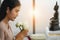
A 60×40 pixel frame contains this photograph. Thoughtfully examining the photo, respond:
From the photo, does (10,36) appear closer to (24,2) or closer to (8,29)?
(8,29)

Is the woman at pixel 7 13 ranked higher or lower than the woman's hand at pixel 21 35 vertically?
higher

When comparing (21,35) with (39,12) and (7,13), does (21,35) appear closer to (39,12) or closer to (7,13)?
(7,13)

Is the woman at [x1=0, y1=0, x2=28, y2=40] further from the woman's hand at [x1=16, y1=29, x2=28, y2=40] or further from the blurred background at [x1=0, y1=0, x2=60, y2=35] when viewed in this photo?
the blurred background at [x1=0, y1=0, x2=60, y2=35]

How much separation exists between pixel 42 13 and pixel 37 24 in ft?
0.43

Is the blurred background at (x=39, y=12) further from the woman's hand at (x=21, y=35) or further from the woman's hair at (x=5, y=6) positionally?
the woman's hair at (x=5, y=6)

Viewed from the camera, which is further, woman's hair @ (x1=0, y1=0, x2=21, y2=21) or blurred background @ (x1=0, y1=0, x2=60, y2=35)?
blurred background @ (x1=0, y1=0, x2=60, y2=35)

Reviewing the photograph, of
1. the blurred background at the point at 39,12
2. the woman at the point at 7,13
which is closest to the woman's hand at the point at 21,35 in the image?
the woman at the point at 7,13

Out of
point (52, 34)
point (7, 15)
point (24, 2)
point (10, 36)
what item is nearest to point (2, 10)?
point (7, 15)

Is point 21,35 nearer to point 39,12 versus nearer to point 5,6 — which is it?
point 5,6

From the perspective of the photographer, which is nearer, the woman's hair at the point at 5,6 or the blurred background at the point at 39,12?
the woman's hair at the point at 5,6

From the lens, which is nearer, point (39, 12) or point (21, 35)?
point (21, 35)

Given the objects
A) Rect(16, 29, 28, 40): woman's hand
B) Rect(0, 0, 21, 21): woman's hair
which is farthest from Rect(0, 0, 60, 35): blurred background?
Rect(0, 0, 21, 21): woman's hair

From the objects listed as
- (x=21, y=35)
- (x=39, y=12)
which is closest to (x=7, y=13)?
(x=21, y=35)

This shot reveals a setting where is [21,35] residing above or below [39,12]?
below
